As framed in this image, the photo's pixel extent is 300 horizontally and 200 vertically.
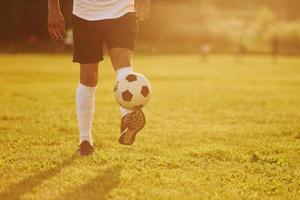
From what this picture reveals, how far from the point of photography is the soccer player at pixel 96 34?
4742 mm

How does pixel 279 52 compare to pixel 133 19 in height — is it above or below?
below

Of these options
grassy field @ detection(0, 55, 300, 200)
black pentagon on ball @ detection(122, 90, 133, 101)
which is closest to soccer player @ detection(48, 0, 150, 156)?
black pentagon on ball @ detection(122, 90, 133, 101)

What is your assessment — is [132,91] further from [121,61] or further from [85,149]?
[85,149]

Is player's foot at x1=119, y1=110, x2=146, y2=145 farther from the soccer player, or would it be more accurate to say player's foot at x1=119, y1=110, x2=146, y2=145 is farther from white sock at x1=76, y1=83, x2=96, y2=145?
white sock at x1=76, y1=83, x2=96, y2=145

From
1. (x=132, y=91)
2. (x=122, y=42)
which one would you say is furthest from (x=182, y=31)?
(x=132, y=91)

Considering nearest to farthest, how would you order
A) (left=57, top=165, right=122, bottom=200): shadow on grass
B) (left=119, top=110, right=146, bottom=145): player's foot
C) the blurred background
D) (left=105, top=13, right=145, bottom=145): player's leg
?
1. (left=57, top=165, right=122, bottom=200): shadow on grass
2. (left=119, top=110, right=146, bottom=145): player's foot
3. (left=105, top=13, right=145, bottom=145): player's leg
4. the blurred background

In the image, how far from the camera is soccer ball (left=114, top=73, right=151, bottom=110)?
4.49 m

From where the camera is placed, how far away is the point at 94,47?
4836 millimetres

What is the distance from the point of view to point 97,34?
4836mm

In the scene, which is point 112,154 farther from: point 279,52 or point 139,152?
point 279,52

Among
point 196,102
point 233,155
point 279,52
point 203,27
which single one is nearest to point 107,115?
point 196,102

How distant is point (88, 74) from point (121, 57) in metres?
0.44

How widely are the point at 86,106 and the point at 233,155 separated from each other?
1571 mm

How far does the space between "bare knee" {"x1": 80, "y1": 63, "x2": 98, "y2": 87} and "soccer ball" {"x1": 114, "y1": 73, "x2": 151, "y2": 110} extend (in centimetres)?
40
